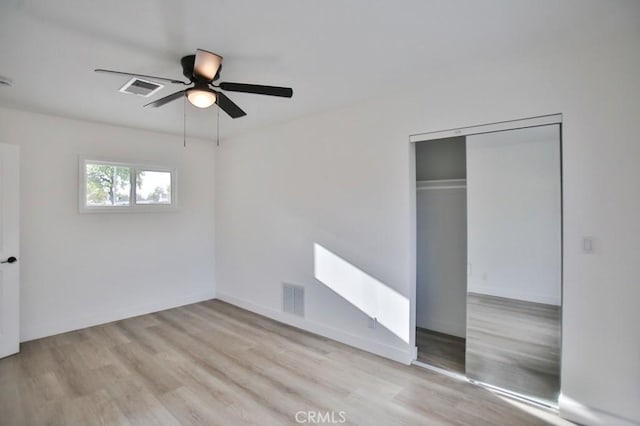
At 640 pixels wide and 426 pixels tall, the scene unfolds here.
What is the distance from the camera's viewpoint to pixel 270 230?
452 centimetres

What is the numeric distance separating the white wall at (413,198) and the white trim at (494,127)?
0.14ft

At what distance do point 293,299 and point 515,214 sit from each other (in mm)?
2689

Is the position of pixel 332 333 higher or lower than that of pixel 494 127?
lower

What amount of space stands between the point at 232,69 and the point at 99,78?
1172 millimetres

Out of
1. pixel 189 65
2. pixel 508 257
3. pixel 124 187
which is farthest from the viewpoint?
pixel 124 187

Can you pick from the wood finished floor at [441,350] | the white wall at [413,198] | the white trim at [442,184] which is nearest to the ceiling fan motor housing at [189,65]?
the white wall at [413,198]

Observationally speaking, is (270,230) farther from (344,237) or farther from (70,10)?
(70,10)

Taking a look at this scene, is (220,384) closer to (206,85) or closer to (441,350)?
(441,350)

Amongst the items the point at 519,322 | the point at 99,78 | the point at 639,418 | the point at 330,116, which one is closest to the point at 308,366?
the point at 519,322

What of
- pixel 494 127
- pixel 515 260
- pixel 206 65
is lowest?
pixel 515 260

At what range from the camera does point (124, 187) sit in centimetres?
452

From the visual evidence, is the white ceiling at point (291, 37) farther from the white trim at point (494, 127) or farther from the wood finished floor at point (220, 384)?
the wood finished floor at point (220, 384)

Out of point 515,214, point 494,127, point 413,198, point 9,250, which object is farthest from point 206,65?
point 9,250

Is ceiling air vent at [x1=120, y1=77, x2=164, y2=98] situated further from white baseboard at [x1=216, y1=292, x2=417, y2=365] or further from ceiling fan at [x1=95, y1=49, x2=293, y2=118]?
white baseboard at [x1=216, y1=292, x2=417, y2=365]
